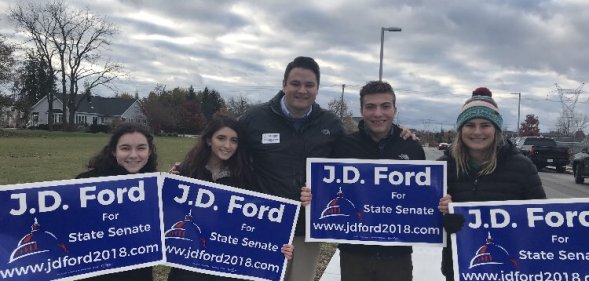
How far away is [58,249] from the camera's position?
371cm

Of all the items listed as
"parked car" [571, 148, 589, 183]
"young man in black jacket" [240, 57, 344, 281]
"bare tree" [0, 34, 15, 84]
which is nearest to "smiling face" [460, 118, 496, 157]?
"young man in black jacket" [240, 57, 344, 281]

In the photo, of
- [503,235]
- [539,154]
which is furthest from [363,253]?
[539,154]

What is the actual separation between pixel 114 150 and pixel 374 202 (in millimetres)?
2174

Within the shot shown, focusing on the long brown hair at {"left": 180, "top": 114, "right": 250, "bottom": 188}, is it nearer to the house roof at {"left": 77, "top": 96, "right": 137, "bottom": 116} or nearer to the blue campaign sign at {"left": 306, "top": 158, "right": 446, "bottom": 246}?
the blue campaign sign at {"left": 306, "top": 158, "right": 446, "bottom": 246}

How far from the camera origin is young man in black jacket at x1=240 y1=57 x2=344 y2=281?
165 inches

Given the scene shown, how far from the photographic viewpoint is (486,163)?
3650 millimetres

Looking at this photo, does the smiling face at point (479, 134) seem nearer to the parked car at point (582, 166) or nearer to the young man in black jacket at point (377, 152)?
the young man in black jacket at point (377, 152)

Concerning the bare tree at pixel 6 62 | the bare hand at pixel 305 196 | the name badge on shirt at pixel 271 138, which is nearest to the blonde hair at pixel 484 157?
the bare hand at pixel 305 196

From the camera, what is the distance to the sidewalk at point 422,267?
6043 mm

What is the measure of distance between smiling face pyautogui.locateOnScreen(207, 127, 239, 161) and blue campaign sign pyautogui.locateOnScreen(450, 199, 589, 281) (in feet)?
5.91

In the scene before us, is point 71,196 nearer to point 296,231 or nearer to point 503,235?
point 296,231

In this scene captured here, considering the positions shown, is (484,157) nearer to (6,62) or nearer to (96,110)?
(6,62)

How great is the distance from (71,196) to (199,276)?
1.18 m

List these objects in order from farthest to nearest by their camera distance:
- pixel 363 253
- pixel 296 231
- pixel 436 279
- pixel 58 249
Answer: pixel 436 279 < pixel 296 231 < pixel 363 253 < pixel 58 249
